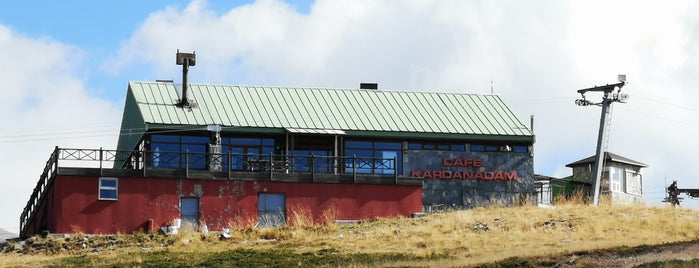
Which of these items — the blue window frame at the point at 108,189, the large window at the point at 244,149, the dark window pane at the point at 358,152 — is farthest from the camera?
the dark window pane at the point at 358,152

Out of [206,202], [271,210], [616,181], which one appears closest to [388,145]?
[271,210]

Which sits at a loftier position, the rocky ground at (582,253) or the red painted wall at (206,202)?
the red painted wall at (206,202)

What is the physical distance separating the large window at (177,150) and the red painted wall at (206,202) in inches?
134

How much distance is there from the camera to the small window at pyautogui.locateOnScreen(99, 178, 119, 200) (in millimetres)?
59553

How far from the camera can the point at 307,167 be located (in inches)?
2601

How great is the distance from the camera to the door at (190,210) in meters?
60.4

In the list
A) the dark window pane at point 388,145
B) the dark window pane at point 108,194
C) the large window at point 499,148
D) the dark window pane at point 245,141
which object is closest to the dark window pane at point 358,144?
the dark window pane at point 388,145

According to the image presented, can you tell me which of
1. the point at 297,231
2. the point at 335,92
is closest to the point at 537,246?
the point at 297,231

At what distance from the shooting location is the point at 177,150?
2569 inches

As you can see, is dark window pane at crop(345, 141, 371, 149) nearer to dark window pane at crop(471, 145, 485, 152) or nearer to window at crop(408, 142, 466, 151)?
window at crop(408, 142, 466, 151)

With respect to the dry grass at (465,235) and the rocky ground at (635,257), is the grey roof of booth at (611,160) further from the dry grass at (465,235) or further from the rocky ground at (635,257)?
the rocky ground at (635,257)

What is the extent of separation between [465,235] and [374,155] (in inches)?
534

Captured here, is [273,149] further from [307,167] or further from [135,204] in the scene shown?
[135,204]

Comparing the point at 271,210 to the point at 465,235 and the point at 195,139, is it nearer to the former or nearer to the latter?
the point at 195,139
